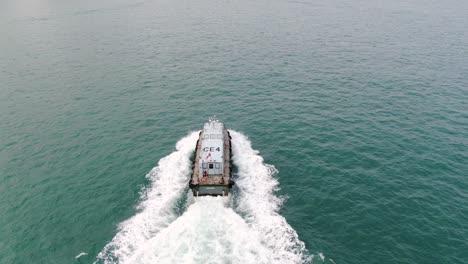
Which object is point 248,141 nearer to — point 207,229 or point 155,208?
point 155,208

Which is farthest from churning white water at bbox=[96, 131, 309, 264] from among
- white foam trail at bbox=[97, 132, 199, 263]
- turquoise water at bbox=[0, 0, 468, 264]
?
turquoise water at bbox=[0, 0, 468, 264]

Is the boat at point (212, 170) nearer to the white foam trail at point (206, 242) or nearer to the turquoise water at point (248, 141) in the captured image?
the turquoise water at point (248, 141)

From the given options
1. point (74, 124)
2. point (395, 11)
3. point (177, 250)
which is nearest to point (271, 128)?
point (177, 250)

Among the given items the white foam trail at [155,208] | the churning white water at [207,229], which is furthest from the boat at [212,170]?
the white foam trail at [155,208]

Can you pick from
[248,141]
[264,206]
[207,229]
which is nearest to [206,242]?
[207,229]

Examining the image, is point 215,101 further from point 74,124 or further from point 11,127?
point 11,127

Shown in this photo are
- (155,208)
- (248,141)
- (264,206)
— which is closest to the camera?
(155,208)

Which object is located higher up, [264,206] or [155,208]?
[264,206]
